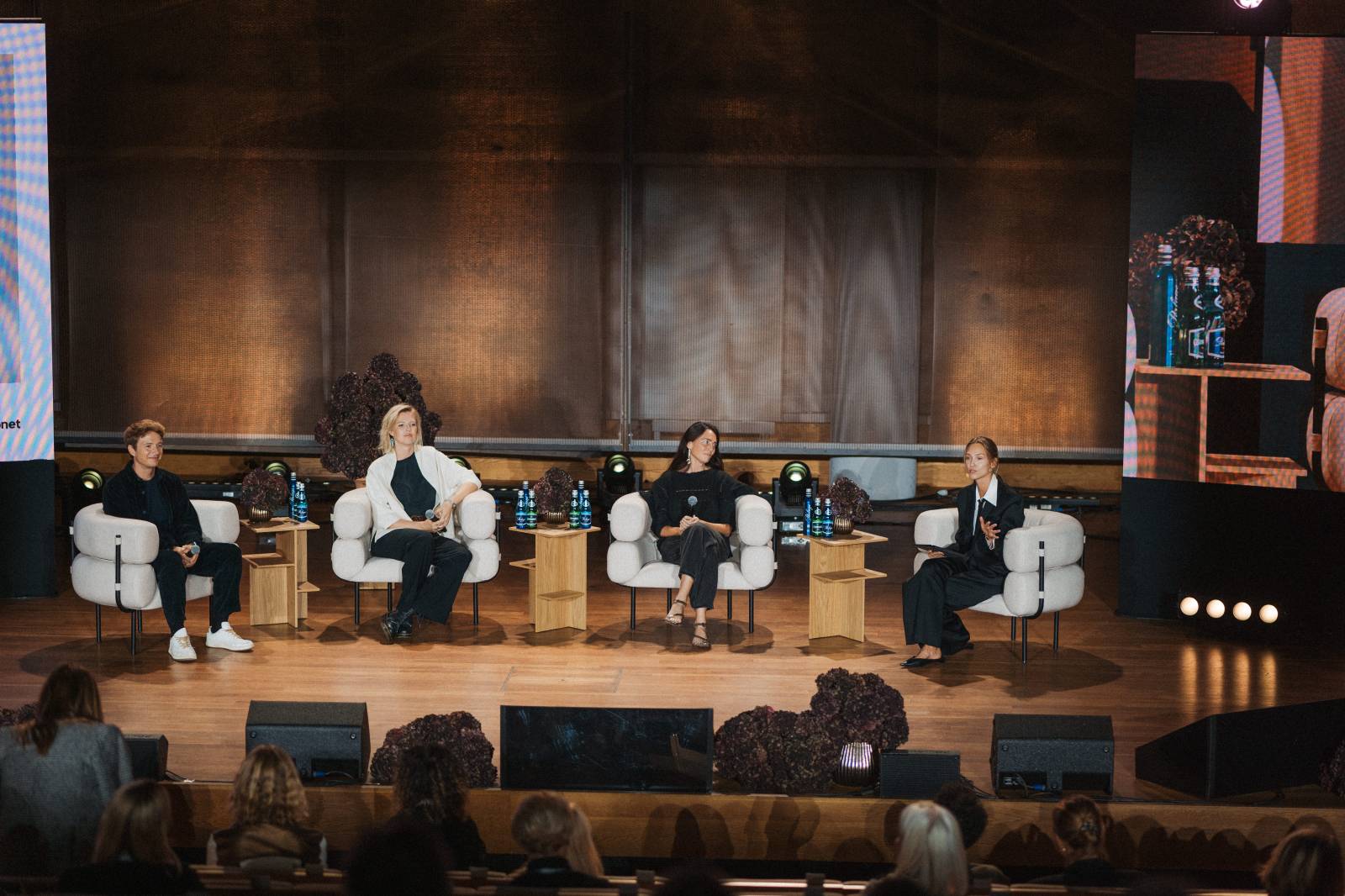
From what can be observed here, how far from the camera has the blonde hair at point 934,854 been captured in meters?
2.96

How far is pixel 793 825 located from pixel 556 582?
268 cm

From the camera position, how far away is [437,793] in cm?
346

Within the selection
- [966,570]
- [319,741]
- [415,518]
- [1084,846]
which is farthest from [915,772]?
[415,518]

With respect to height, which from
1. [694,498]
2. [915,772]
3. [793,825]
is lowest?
[793,825]

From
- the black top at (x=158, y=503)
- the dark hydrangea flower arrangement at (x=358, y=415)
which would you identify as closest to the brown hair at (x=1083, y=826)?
the black top at (x=158, y=503)

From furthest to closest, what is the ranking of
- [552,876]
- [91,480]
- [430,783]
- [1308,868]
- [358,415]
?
[91,480]
[358,415]
[430,783]
[552,876]
[1308,868]

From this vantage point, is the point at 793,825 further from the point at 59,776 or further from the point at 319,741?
the point at 59,776

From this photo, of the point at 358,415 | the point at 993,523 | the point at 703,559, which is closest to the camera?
the point at 993,523

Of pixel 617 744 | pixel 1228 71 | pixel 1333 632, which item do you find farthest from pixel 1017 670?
pixel 1228 71

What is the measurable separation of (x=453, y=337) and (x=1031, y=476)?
166 inches

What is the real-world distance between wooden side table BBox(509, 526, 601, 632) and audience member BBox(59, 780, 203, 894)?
12.3 ft

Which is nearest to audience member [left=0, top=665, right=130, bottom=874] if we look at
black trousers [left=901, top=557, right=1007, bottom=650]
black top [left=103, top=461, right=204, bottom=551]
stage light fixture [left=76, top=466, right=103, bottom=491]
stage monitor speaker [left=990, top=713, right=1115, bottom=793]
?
stage monitor speaker [left=990, top=713, right=1115, bottom=793]

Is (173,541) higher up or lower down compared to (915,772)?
higher up

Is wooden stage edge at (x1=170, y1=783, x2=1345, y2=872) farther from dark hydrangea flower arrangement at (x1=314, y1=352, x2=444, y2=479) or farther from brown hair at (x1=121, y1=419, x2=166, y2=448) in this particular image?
dark hydrangea flower arrangement at (x1=314, y1=352, x2=444, y2=479)
